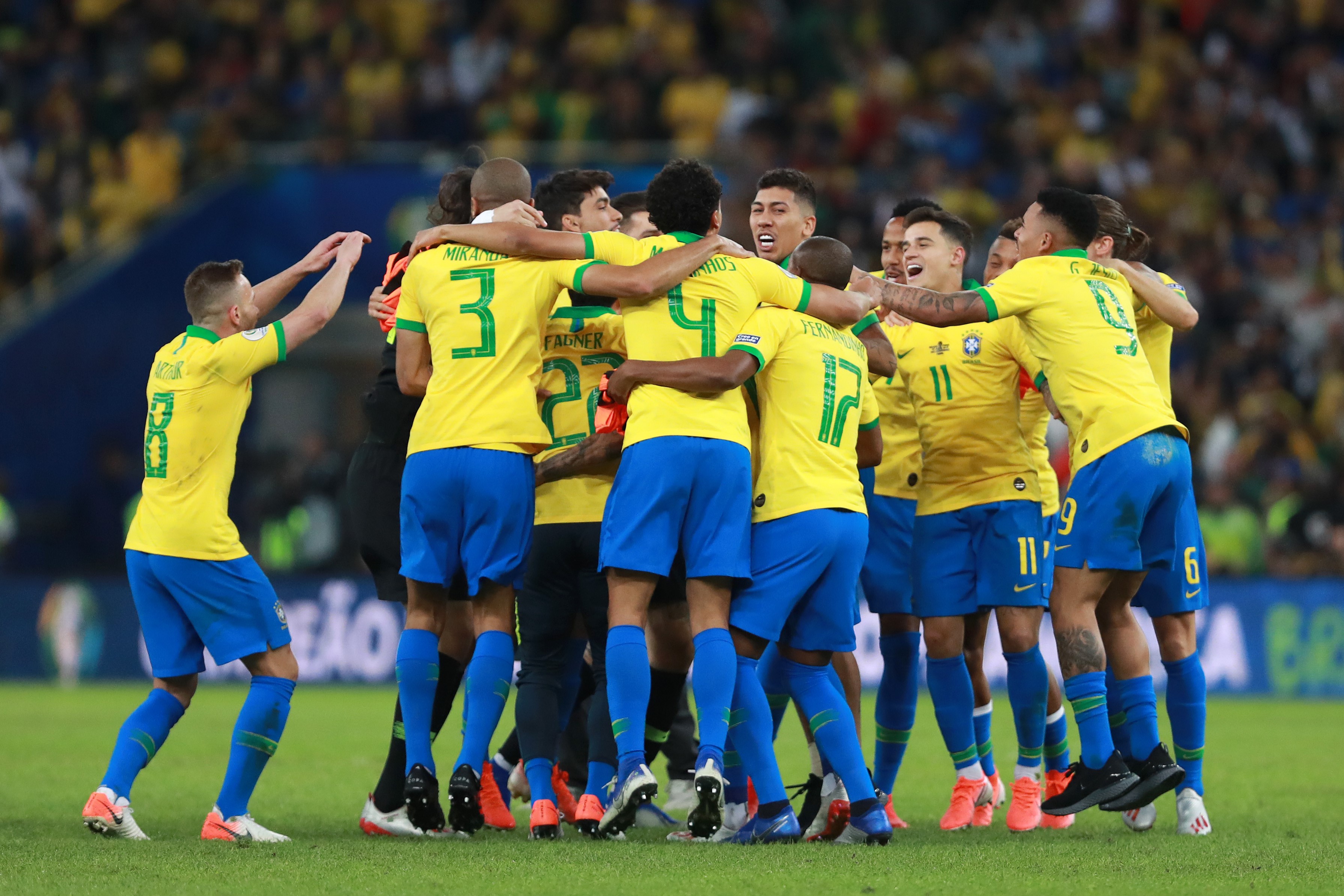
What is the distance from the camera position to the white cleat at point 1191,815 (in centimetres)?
738

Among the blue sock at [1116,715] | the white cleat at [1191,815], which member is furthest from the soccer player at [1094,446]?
the white cleat at [1191,815]

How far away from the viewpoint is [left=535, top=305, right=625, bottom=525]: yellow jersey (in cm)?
752

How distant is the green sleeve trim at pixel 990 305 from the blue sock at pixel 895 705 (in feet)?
5.31

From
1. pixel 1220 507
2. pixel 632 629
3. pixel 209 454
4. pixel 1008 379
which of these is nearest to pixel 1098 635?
pixel 1008 379

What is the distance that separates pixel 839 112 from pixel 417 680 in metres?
14.8

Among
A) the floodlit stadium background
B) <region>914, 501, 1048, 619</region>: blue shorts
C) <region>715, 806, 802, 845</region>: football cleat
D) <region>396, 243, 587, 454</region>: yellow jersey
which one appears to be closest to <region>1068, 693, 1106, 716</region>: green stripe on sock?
<region>914, 501, 1048, 619</region>: blue shorts

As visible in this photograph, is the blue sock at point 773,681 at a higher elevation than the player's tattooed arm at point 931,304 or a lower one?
lower

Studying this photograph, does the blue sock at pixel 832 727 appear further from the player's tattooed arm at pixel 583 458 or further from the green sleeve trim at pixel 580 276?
the green sleeve trim at pixel 580 276

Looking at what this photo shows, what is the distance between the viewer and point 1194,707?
776 cm

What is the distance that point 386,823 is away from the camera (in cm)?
731

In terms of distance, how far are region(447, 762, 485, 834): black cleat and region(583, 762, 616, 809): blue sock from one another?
80cm

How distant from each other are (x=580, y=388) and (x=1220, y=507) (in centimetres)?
1093

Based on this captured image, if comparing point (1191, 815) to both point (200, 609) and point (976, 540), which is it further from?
point (200, 609)

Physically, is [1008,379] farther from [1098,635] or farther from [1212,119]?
[1212,119]
